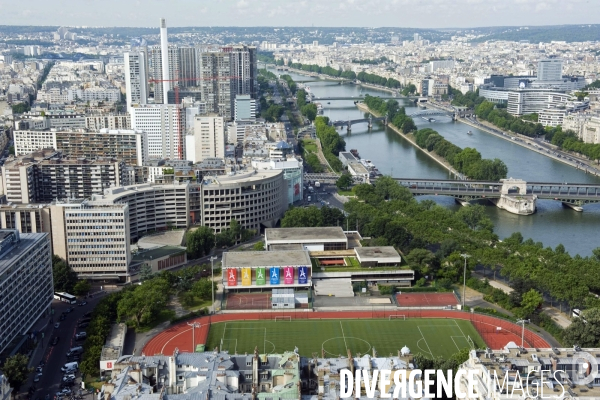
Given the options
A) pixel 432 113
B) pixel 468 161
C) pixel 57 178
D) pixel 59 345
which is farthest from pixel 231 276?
pixel 432 113

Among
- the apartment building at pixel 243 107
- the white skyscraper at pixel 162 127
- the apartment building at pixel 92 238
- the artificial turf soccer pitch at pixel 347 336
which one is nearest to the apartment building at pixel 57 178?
the apartment building at pixel 92 238

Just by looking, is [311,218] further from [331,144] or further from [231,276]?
[331,144]

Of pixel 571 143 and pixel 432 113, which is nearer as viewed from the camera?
pixel 571 143

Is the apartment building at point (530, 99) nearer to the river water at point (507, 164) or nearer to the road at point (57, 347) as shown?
the river water at point (507, 164)

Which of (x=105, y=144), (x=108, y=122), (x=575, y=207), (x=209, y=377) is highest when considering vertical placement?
(x=108, y=122)

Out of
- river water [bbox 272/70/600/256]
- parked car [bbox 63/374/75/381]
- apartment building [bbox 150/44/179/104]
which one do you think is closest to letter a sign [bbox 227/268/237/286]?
parked car [bbox 63/374/75/381]

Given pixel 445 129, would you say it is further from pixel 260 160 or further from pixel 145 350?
pixel 145 350
